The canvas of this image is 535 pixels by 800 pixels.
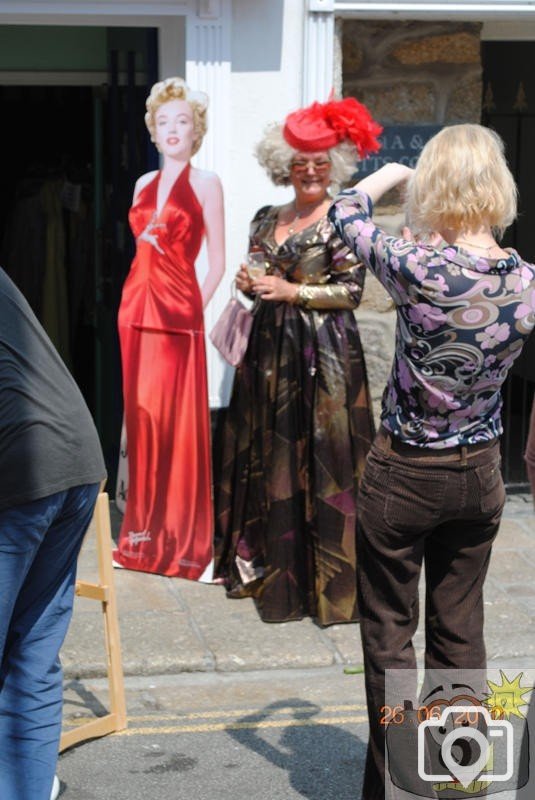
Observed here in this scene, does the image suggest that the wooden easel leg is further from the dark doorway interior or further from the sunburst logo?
the dark doorway interior

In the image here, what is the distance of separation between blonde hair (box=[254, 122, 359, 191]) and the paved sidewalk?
5.61 feet

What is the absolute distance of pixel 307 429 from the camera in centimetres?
524

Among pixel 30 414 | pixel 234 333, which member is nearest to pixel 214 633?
pixel 234 333

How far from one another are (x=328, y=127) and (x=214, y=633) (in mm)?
1968

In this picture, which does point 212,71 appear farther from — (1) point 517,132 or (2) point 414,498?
(1) point 517,132

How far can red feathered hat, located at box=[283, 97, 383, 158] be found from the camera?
16.6 feet

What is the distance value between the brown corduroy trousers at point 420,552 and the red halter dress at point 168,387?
2.19m

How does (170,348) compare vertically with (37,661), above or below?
above

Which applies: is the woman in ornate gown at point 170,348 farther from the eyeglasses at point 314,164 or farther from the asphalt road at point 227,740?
the asphalt road at point 227,740

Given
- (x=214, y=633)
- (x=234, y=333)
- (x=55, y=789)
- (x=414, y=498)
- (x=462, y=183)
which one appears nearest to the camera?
(x=462, y=183)

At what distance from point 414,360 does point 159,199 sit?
2.48 meters

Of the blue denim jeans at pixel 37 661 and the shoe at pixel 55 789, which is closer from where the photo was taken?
the blue denim jeans at pixel 37 661

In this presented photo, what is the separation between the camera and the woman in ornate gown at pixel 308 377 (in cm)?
509

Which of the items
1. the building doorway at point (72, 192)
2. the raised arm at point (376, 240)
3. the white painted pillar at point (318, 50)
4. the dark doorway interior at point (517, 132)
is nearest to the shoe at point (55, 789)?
the raised arm at point (376, 240)
